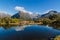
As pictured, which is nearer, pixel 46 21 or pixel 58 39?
pixel 58 39

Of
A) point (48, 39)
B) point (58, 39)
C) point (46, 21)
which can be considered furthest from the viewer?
point (46, 21)

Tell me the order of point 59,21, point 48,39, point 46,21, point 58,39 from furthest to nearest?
point 46,21
point 59,21
point 48,39
point 58,39

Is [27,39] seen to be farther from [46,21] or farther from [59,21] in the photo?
[46,21]

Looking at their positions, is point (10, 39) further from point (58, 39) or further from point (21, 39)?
point (58, 39)

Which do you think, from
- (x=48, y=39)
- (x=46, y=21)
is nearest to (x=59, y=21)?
(x=46, y=21)

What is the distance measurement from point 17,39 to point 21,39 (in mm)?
427

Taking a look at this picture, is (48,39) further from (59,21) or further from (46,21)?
(46,21)

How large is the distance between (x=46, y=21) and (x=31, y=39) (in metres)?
24.4

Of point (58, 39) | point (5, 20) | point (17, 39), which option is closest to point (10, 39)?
point (17, 39)

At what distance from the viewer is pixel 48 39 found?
11648 millimetres

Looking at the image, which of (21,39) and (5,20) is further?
(5,20)

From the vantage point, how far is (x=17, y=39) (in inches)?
478

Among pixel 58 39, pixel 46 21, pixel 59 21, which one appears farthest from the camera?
pixel 46 21

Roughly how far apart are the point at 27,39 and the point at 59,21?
21.9 meters
